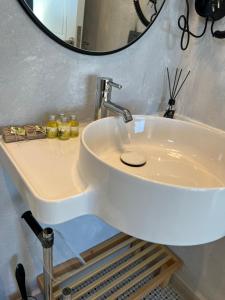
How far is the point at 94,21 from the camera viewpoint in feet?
2.89

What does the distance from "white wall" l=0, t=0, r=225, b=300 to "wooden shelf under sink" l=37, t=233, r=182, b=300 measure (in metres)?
0.08

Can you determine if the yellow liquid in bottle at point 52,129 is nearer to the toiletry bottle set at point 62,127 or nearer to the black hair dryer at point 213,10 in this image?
the toiletry bottle set at point 62,127

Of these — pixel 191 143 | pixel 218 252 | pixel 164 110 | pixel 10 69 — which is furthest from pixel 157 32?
pixel 218 252

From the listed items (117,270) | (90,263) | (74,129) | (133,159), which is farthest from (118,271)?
(74,129)

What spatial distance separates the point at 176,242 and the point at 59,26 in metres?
0.75

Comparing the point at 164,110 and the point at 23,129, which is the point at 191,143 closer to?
the point at 164,110

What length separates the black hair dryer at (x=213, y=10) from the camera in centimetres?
94

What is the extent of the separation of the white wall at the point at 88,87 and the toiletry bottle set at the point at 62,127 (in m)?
0.06

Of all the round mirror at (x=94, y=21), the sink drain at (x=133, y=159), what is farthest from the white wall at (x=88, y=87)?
the sink drain at (x=133, y=159)

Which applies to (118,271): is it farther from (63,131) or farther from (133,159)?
(63,131)

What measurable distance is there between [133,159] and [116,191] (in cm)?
31

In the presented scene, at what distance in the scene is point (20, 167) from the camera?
2.20 feet

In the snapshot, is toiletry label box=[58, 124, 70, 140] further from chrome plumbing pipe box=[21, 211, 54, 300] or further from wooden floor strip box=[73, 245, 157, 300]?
wooden floor strip box=[73, 245, 157, 300]

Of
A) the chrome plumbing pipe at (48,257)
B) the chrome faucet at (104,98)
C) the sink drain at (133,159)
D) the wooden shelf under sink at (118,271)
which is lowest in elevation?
the wooden shelf under sink at (118,271)
